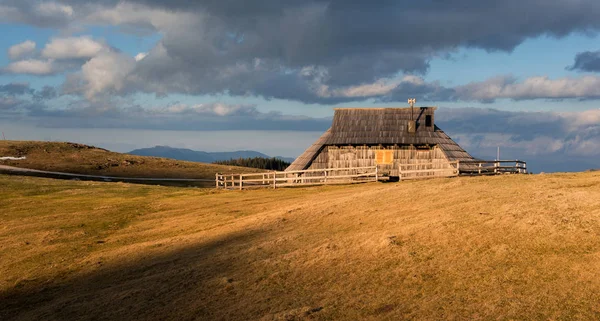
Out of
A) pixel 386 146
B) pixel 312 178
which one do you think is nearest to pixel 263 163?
pixel 386 146

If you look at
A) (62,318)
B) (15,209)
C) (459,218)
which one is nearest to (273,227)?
(459,218)

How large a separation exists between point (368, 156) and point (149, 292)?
33.0 metres

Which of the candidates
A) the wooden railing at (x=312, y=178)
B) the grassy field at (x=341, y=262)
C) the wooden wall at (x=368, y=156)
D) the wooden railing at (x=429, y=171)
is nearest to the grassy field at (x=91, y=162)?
the wooden wall at (x=368, y=156)

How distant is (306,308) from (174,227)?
14149mm

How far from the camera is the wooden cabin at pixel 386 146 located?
4400cm

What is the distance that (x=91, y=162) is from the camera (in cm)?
7575

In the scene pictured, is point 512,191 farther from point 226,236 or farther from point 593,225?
point 226,236

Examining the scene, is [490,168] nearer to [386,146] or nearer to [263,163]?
[386,146]

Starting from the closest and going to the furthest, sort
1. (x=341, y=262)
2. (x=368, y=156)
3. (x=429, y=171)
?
(x=341, y=262) < (x=429, y=171) < (x=368, y=156)

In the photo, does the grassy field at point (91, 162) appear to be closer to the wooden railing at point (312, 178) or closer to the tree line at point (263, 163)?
the tree line at point (263, 163)

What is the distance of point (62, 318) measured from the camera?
40.5 ft

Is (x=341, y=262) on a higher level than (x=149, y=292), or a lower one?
higher

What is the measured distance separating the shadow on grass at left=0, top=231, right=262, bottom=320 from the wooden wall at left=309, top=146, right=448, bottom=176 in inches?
1088

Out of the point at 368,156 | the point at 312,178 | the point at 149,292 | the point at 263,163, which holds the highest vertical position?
the point at 368,156
